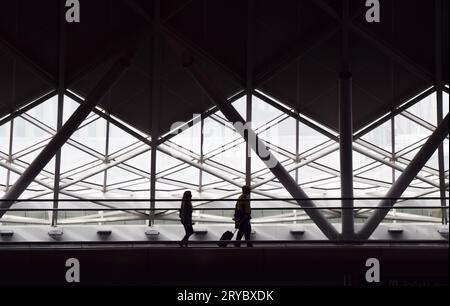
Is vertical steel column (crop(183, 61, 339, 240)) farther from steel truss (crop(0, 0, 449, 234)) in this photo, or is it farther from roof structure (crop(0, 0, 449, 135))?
steel truss (crop(0, 0, 449, 234))

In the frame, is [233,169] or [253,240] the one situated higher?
[233,169]

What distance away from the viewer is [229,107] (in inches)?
1240

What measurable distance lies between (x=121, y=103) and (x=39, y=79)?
12.2 feet

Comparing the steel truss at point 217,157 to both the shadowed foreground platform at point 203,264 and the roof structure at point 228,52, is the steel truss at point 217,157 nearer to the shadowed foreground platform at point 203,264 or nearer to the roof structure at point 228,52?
the roof structure at point 228,52

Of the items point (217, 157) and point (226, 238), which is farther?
point (217, 157)

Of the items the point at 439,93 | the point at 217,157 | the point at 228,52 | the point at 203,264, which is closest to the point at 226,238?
the point at 203,264

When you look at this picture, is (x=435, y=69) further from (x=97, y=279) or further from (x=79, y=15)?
(x=97, y=279)

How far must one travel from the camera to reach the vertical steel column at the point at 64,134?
31.2 m

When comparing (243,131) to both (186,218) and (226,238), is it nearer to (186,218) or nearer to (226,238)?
(186,218)

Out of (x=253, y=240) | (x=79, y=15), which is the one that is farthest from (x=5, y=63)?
(x=253, y=240)

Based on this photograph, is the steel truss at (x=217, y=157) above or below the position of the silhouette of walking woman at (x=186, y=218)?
above

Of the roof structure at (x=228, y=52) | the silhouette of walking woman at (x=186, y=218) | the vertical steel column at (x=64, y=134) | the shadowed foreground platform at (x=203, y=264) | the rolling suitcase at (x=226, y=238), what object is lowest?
the shadowed foreground platform at (x=203, y=264)

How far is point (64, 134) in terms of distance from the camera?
104 ft

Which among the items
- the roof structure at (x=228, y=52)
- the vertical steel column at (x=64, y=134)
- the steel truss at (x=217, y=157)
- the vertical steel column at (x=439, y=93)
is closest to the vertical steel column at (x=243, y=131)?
the vertical steel column at (x=64, y=134)
